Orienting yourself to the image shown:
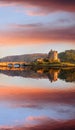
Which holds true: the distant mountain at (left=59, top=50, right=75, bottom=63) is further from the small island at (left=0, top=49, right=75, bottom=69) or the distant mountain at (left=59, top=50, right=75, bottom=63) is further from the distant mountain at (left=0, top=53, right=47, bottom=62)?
the distant mountain at (left=0, top=53, right=47, bottom=62)

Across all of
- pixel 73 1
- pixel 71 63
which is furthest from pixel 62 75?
pixel 73 1

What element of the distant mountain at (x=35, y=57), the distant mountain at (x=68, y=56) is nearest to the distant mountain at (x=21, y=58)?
the distant mountain at (x=35, y=57)

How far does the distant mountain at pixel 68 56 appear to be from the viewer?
3349mm

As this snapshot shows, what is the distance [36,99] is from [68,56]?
427 mm

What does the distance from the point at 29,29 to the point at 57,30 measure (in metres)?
0.22

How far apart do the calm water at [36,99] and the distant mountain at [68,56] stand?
86 millimetres

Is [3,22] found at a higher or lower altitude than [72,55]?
higher

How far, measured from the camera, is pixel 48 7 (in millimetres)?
3365

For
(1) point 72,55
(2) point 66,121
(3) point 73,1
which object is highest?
(3) point 73,1

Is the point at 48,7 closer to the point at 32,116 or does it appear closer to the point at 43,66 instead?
the point at 43,66

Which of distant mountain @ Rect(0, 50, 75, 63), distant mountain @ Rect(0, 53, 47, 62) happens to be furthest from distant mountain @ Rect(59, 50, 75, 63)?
distant mountain @ Rect(0, 53, 47, 62)

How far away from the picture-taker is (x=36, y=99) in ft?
10.9

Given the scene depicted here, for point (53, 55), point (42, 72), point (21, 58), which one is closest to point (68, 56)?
point (53, 55)

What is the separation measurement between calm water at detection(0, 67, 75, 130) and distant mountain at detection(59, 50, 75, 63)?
86mm
